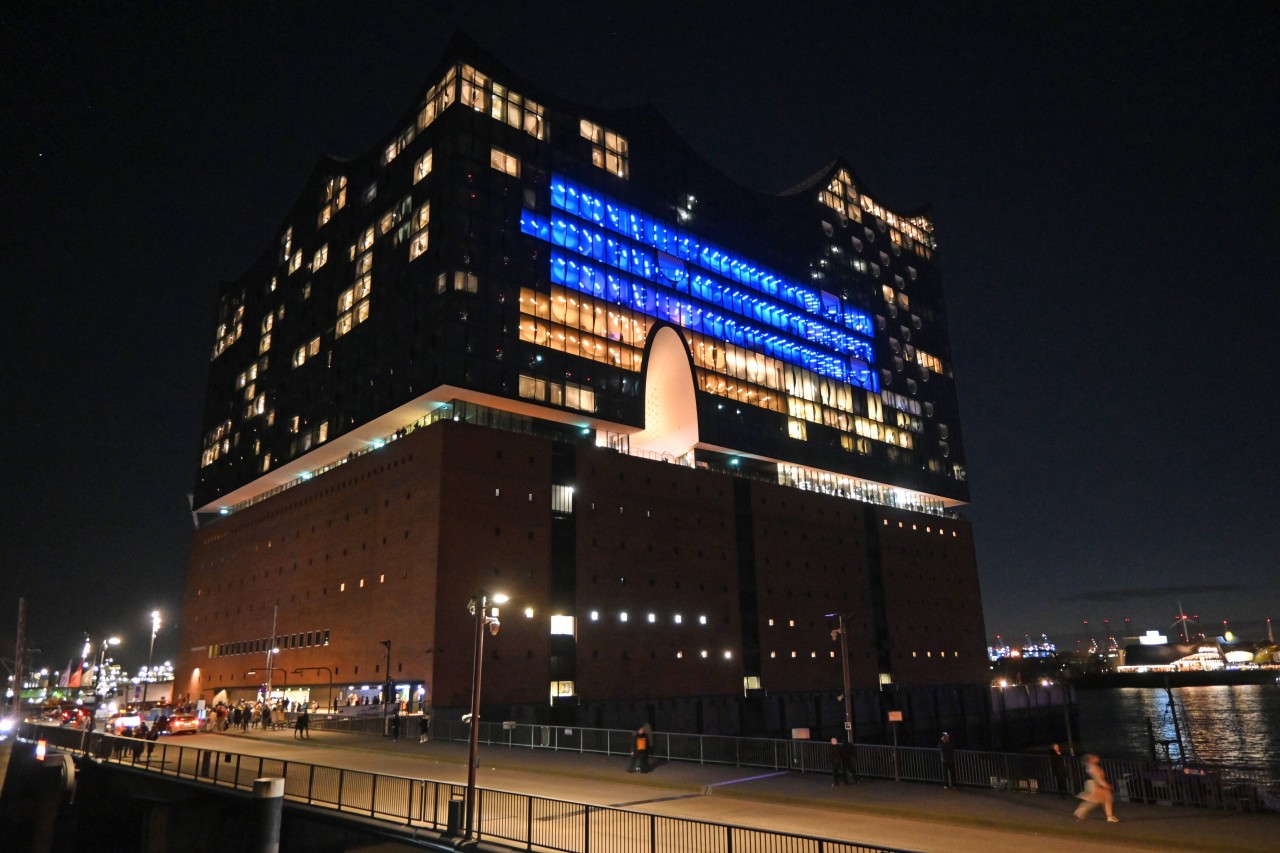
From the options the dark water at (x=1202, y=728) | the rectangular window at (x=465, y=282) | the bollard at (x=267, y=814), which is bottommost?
the dark water at (x=1202, y=728)

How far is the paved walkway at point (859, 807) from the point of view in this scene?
49.9 ft

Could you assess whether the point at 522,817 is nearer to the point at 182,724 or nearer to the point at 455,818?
the point at 455,818

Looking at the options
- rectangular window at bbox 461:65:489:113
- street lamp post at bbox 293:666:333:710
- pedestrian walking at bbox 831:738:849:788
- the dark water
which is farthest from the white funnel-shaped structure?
pedestrian walking at bbox 831:738:849:788

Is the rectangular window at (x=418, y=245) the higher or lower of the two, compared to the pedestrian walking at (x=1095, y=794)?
higher

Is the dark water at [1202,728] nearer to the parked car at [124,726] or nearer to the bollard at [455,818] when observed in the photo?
the bollard at [455,818]

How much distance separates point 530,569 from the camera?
57.2 meters

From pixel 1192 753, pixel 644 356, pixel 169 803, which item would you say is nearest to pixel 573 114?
pixel 644 356

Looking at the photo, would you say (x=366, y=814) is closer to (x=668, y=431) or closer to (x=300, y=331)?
(x=668, y=431)

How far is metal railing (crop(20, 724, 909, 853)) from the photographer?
14.0 metres

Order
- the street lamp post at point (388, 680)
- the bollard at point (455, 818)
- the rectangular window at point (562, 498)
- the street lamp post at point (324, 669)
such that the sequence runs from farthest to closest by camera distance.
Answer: the rectangular window at point (562, 498), the street lamp post at point (324, 669), the street lamp post at point (388, 680), the bollard at point (455, 818)

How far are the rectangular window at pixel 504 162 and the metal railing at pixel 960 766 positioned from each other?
43326 mm

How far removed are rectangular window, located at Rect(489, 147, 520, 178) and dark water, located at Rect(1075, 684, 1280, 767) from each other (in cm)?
6396

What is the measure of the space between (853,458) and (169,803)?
72.3m

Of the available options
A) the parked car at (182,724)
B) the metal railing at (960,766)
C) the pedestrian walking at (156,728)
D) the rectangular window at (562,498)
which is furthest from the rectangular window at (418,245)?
the metal railing at (960,766)
